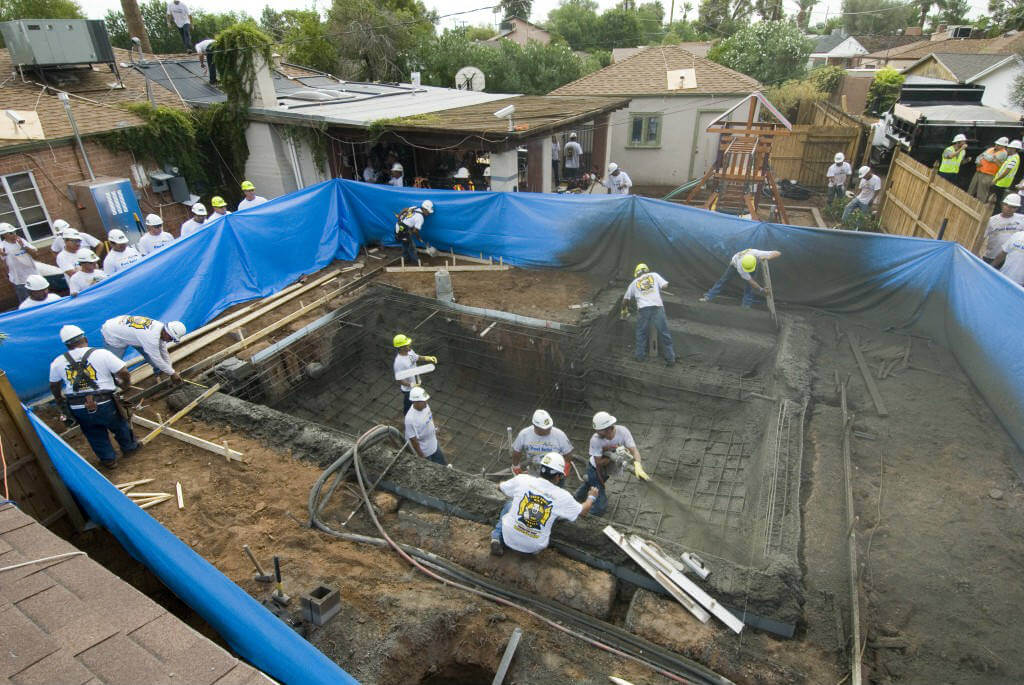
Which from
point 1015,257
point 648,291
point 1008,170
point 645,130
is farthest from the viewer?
point 645,130

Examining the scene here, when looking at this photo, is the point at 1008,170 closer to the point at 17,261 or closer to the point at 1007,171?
the point at 1007,171

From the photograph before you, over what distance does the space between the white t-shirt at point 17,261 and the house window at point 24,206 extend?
1700mm

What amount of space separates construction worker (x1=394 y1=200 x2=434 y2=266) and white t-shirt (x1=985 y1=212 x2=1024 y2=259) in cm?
981

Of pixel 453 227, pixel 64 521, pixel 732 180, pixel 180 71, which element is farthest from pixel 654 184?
pixel 64 521

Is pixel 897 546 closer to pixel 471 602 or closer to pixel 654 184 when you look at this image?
pixel 471 602

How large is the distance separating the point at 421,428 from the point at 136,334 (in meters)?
4.11

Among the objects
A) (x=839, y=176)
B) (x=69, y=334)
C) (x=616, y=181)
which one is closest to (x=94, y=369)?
(x=69, y=334)

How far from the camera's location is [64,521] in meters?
5.89

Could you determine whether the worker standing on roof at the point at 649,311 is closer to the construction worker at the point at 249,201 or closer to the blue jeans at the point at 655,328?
the blue jeans at the point at 655,328

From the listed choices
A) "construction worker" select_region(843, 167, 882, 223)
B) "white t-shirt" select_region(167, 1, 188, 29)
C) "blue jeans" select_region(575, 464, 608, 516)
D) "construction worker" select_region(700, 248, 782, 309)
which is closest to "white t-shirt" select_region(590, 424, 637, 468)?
"blue jeans" select_region(575, 464, 608, 516)

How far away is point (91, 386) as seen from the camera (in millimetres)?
6270

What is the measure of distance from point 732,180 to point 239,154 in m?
11.9

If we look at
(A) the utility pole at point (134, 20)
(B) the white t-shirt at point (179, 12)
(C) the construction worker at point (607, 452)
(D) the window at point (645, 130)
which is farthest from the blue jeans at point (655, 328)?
(A) the utility pole at point (134, 20)

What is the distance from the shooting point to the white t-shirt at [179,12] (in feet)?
57.0
